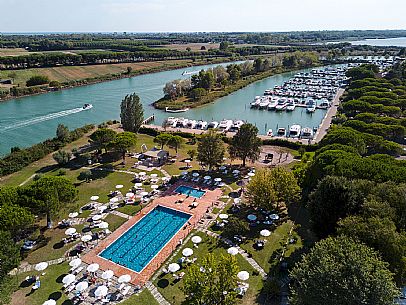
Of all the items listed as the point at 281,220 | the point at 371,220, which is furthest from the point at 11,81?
the point at 371,220

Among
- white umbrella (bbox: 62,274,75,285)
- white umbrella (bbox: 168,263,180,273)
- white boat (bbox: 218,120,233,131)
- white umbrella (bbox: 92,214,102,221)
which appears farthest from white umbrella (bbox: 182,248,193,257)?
white boat (bbox: 218,120,233,131)

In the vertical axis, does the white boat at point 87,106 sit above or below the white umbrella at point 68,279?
above

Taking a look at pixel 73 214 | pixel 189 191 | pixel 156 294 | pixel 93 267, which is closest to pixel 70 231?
pixel 73 214

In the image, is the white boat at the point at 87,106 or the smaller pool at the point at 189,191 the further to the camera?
the white boat at the point at 87,106

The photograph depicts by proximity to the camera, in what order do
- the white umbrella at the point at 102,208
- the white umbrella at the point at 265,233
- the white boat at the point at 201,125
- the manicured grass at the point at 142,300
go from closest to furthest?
the manicured grass at the point at 142,300 → the white umbrella at the point at 265,233 → the white umbrella at the point at 102,208 → the white boat at the point at 201,125

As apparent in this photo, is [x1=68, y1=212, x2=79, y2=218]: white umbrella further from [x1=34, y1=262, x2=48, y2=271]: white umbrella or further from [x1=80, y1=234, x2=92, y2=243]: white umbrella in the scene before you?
[x1=34, y1=262, x2=48, y2=271]: white umbrella

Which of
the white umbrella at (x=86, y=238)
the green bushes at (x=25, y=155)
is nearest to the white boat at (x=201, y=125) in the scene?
the green bushes at (x=25, y=155)

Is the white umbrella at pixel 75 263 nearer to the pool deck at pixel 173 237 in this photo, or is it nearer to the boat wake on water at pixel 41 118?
the pool deck at pixel 173 237
